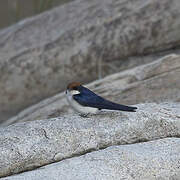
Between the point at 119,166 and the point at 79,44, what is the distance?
13.9 feet

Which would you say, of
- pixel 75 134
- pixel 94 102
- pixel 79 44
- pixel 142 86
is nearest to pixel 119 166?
pixel 75 134

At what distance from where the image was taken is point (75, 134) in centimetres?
436

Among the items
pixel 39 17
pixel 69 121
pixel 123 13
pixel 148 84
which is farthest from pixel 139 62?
pixel 69 121

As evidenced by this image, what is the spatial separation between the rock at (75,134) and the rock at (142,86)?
1.41 meters

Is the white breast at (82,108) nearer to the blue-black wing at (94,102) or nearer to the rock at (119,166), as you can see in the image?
the blue-black wing at (94,102)

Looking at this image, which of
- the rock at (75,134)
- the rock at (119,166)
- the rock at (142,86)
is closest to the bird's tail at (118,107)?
the rock at (75,134)

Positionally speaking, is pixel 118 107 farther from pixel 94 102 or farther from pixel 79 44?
pixel 79 44

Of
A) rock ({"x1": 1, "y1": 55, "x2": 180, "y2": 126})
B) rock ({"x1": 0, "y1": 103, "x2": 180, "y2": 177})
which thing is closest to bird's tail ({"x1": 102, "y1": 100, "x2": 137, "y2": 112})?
rock ({"x1": 0, "y1": 103, "x2": 180, "y2": 177})

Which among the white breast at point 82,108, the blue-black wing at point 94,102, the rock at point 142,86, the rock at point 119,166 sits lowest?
the rock at point 142,86

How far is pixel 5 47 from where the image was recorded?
864 centimetres

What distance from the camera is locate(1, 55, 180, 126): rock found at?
21.0 ft

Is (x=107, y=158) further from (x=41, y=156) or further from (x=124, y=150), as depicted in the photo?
(x=41, y=156)

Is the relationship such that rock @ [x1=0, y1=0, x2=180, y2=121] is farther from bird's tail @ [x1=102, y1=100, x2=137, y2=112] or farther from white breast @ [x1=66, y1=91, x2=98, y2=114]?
bird's tail @ [x1=102, y1=100, x2=137, y2=112]

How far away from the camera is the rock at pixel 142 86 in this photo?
639 centimetres
